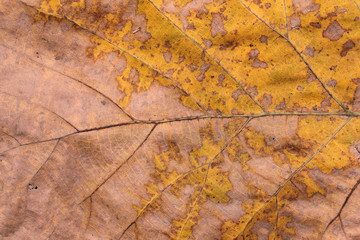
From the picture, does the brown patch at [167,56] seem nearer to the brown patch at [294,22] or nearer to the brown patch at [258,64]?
the brown patch at [258,64]

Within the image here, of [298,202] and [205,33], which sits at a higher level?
[205,33]

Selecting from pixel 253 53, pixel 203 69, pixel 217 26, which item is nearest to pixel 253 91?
pixel 253 53

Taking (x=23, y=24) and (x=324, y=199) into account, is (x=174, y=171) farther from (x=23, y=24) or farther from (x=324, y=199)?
(x=23, y=24)

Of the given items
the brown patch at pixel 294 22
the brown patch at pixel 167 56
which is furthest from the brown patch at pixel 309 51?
the brown patch at pixel 167 56

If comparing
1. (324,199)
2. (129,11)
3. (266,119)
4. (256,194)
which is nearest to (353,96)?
(266,119)

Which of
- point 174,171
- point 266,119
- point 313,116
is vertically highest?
point 313,116
